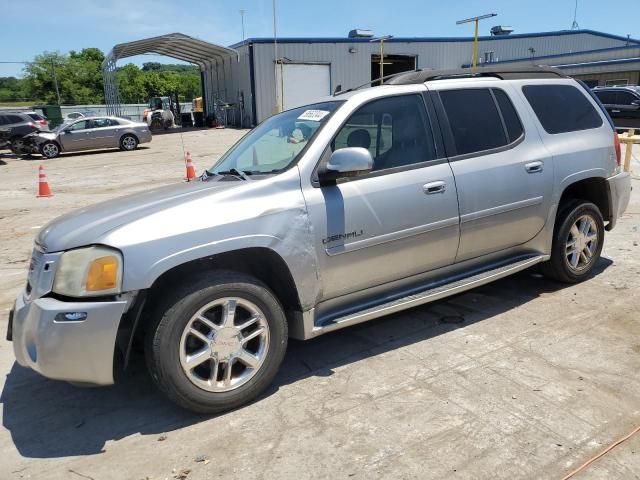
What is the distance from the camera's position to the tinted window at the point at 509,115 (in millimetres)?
4320

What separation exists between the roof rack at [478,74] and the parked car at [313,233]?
0.05 feet

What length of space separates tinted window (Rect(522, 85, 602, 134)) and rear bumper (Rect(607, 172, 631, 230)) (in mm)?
542

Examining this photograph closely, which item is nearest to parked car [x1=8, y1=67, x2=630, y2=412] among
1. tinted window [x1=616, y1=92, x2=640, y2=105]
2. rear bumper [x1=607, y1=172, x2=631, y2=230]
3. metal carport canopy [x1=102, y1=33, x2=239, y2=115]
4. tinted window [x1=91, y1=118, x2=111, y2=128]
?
rear bumper [x1=607, y1=172, x2=631, y2=230]

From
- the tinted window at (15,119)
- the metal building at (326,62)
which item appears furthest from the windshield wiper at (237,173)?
the metal building at (326,62)

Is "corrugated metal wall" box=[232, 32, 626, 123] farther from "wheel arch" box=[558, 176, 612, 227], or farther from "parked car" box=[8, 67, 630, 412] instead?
"parked car" box=[8, 67, 630, 412]

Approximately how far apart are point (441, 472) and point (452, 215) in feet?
6.11

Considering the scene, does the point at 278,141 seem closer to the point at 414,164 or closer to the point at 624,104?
the point at 414,164

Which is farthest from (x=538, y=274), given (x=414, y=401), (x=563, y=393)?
(x=414, y=401)

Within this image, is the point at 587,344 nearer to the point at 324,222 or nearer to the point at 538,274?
the point at 538,274

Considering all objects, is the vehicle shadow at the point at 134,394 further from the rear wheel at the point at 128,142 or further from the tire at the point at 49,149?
the rear wheel at the point at 128,142

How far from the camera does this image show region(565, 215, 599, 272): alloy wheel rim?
190 inches

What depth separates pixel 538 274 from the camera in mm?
5305

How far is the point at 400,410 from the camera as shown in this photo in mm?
3082

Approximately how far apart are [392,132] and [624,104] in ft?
70.6
